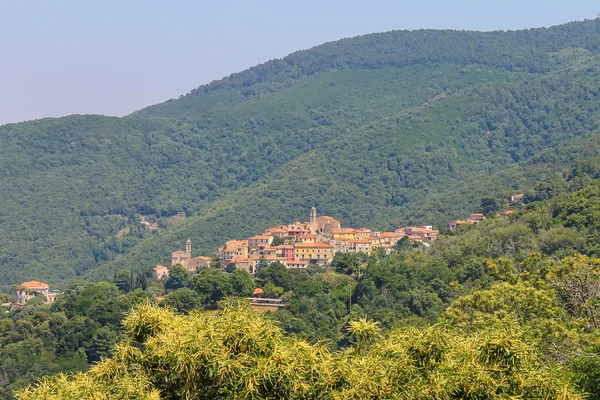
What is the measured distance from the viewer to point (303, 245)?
86500 millimetres

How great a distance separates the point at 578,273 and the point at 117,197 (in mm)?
164645

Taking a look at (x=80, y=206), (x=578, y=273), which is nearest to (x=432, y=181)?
(x=80, y=206)

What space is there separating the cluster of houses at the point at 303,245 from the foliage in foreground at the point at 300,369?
64.1 metres

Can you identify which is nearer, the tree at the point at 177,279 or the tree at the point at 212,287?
the tree at the point at 212,287

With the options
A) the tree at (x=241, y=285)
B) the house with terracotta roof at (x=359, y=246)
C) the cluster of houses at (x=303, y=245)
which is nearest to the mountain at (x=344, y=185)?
the cluster of houses at (x=303, y=245)

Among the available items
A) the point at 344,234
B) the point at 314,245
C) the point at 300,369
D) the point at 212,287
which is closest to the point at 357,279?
the point at 212,287

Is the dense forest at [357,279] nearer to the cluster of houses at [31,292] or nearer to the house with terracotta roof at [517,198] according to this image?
the house with terracotta roof at [517,198]

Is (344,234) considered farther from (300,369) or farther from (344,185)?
(300,369)

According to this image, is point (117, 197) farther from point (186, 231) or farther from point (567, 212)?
point (567, 212)

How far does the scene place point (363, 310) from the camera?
61375 mm

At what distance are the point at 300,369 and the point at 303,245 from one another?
69.2m

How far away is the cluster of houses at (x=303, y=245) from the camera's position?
281 feet

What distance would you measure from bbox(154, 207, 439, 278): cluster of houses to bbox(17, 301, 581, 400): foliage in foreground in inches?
2523

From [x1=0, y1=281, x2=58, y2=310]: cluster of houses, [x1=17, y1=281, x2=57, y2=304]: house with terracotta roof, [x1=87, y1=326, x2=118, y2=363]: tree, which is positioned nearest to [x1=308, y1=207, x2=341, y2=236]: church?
[x1=0, y1=281, x2=58, y2=310]: cluster of houses
